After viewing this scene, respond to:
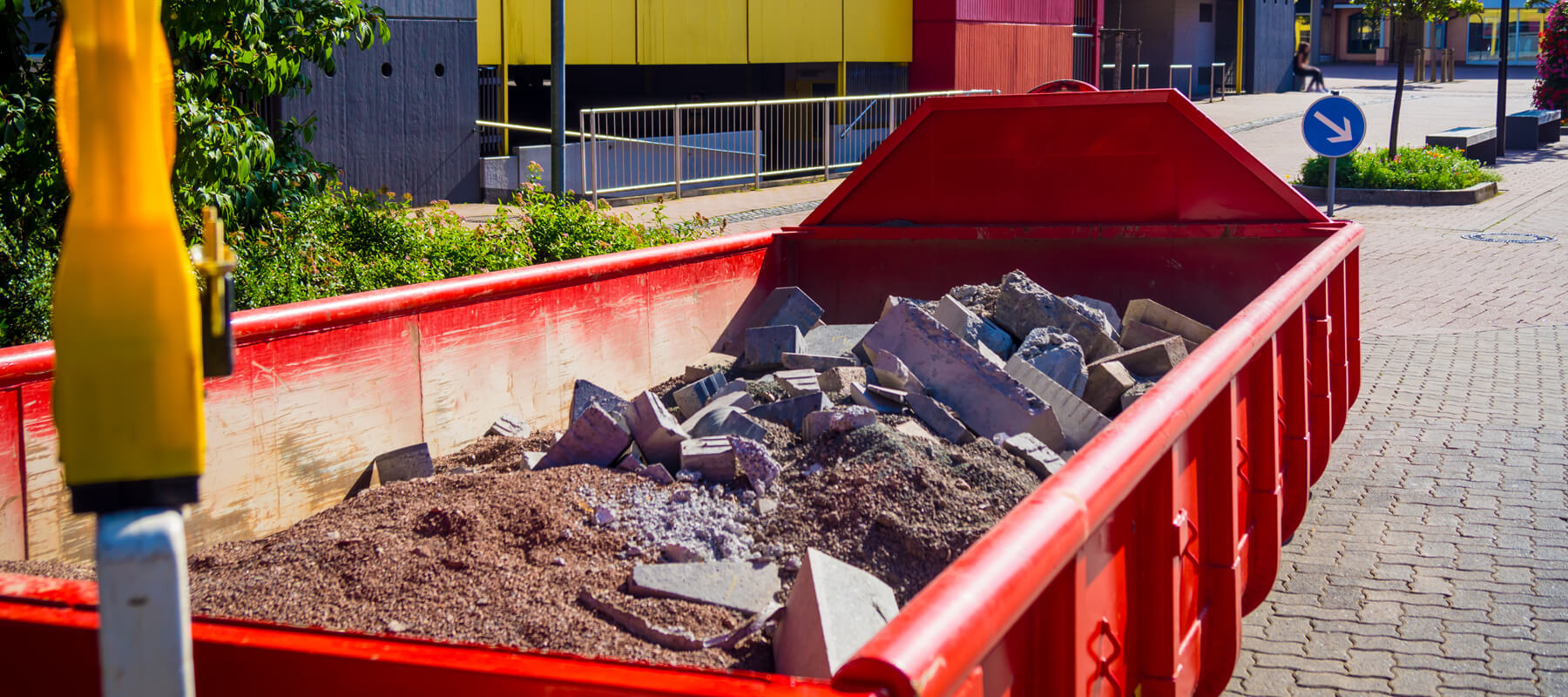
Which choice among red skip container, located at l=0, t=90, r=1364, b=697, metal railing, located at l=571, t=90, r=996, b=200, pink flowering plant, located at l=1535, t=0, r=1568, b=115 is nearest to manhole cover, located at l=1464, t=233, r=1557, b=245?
metal railing, located at l=571, t=90, r=996, b=200

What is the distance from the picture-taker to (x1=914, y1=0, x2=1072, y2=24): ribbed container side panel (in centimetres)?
2439

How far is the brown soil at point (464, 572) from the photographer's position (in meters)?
3.03

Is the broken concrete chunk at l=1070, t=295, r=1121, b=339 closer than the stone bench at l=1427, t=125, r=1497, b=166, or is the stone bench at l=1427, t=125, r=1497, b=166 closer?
the broken concrete chunk at l=1070, t=295, r=1121, b=339

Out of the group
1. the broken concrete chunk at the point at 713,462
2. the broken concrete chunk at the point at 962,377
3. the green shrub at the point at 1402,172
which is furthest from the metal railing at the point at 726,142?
the broken concrete chunk at the point at 713,462

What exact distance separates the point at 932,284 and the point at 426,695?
5483 mm

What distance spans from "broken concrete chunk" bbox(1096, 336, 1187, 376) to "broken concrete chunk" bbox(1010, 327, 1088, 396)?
0.62ft

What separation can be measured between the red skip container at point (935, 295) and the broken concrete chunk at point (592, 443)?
1.85 ft

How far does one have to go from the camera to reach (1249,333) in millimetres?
3613

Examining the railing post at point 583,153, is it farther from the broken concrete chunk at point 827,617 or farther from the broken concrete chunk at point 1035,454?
the broken concrete chunk at point 827,617

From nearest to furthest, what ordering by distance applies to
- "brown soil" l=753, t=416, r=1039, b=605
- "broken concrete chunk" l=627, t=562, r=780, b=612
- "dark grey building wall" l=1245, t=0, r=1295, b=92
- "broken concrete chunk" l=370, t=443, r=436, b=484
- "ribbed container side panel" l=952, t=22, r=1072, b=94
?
"broken concrete chunk" l=627, t=562, r=780, b=612
"brown soil" l=753, t=416, r=1039, b=605
"broken concrete chunk" l=370, t=443, r=436, b=484
"ribbed container side panel" l=952, t=22, r=1072, b=94
"dark grey building wall" l=1245, t=0, r=1295, b=92

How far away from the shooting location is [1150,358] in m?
5.31

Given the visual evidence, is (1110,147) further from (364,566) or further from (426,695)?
(426,695)

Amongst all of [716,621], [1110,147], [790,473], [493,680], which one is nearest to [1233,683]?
[790,473]

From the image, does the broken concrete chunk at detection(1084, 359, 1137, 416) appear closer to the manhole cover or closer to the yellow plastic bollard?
the yellow plastic bollard
